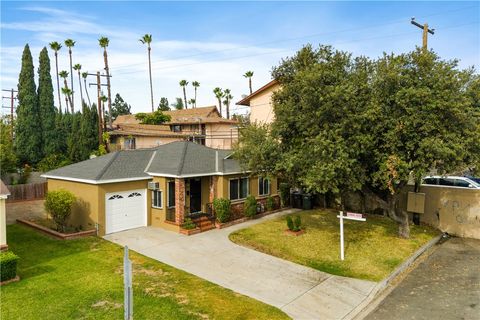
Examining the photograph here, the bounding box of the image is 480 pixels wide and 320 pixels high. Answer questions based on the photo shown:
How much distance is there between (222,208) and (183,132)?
29.6 metres

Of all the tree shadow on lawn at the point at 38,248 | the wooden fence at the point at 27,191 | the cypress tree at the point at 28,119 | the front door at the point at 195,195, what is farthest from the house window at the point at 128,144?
the tree shadow on lawn at the point at 38,248

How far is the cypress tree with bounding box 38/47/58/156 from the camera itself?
33.5 meters

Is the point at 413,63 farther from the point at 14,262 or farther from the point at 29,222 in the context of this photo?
the point at 29,222

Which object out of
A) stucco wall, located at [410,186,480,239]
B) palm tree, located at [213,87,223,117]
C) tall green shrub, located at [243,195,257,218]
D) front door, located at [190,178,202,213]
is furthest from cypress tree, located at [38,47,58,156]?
palm tree, located at [213,87,223,117]

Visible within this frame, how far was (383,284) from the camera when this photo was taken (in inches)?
421

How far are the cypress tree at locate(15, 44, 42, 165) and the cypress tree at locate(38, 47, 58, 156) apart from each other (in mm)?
534

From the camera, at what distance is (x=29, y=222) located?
17234 mm

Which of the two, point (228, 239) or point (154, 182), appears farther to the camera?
point (154, 182)

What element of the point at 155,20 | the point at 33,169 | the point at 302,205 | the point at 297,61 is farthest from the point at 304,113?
the point at 33,169

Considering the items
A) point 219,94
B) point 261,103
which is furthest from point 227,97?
point 261,103

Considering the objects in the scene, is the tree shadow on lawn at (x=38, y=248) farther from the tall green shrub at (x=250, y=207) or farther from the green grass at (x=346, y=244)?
the tall green shrub at (x=250, y=207)

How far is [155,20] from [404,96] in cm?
1216

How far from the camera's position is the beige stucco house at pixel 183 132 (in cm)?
3616

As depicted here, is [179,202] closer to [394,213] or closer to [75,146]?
[394,213]
